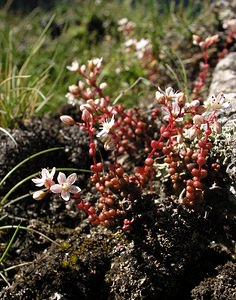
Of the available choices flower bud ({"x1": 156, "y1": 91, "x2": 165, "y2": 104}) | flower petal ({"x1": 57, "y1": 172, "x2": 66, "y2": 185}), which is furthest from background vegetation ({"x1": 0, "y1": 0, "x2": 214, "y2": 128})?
flower petal ({"x1": 57, "y1": 172, "x2": 66, "y2": 185})

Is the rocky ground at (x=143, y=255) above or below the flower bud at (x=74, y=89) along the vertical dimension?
below

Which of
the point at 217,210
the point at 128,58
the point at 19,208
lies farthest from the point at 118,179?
the point at 128,58

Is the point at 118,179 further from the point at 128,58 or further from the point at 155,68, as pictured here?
the point at 128,58

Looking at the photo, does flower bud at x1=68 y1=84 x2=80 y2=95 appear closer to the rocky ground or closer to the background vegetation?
the background vegetation

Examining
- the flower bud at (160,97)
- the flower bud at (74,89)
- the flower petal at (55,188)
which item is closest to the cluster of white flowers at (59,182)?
the flower petal at (55,188)

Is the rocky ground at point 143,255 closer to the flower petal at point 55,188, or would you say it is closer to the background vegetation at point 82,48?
the flower petal at point 55,188

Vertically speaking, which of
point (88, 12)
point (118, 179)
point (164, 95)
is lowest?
point (88, 12)

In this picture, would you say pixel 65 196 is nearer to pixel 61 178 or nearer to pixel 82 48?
pixel 61 178

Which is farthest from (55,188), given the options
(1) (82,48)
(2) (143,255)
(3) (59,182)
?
(1) (82,48)
